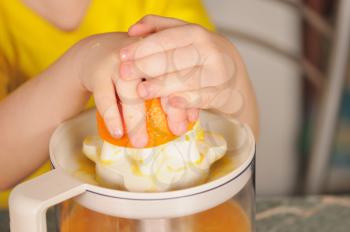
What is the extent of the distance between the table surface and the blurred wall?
0.33 meters

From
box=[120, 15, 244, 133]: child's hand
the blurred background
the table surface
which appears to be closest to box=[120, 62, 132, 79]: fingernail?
box=[120, 15, 244, 133]: child's hand

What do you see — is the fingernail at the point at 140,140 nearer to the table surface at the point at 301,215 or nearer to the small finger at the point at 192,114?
the small finger at the point at 192,114

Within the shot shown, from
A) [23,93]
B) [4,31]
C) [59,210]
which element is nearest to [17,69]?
[4,31]

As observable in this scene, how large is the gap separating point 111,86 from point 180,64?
46 millimetres

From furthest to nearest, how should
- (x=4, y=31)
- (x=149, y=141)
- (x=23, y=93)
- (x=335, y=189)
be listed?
1. (x=335, y=189)
2. (x=4, y=31)
3. (x=23, y=93)
4. (x=149, y=141)

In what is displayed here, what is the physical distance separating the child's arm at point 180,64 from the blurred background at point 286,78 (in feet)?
1.38

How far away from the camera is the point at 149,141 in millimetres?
389

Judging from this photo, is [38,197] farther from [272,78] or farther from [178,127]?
[272,78]

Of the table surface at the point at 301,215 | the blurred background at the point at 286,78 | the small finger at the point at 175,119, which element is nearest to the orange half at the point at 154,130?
the small finger at the point at 175,119

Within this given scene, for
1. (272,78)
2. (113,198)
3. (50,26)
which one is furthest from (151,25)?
(272,78)

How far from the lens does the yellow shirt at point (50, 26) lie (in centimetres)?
69

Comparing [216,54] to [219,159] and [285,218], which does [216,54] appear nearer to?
[219,159]

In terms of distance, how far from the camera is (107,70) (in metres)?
0.43

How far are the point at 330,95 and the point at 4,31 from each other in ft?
1.49
